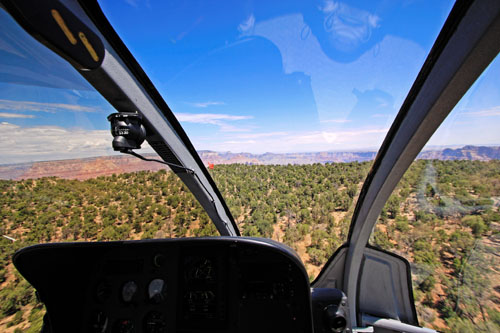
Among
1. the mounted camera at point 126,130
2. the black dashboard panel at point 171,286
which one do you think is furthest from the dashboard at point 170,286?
the mounted camera at point 126,130

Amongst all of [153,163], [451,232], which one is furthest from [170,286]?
[451,232]

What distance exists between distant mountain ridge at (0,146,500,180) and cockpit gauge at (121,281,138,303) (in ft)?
3.88

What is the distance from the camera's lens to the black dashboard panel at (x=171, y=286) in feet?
5.25

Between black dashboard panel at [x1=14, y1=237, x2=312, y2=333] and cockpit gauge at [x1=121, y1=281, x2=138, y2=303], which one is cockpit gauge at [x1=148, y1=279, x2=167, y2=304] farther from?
cockpit gauge at [x1=121, y1=281, x2=138, y2=303]

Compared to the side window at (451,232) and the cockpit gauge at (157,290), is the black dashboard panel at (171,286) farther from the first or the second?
the side window at (451,232)

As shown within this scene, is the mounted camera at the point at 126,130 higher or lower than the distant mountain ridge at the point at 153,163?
higher

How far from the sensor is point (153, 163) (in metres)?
2.37

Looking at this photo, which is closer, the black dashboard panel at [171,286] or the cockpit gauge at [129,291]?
the black dashboard panel at [171,286]

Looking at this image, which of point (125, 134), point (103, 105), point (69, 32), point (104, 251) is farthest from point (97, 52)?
point (104, 251)

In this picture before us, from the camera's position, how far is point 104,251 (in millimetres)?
1821

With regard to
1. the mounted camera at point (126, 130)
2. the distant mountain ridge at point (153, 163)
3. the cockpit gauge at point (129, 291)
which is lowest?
the cockpit gauge at point (129, 291)

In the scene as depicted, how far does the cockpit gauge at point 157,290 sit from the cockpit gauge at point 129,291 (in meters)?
0.13

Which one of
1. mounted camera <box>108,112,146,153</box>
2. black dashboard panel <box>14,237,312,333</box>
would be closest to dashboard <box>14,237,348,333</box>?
black dashboard panel <box>14,237,312,333</box>

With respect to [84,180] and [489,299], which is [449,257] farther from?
[84,180]
